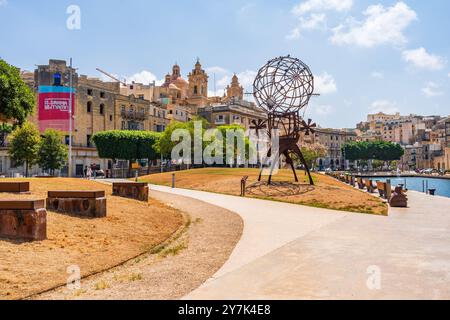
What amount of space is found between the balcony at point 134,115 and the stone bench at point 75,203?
7011cm

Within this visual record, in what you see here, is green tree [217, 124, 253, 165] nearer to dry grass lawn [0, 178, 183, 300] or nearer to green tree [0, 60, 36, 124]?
green tree [0, 60, 36, 124]

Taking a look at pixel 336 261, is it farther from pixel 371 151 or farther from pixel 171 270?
pixel 371 151

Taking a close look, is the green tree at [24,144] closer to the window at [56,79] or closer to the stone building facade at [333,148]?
the window at [56,79]

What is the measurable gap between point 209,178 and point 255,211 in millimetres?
18241

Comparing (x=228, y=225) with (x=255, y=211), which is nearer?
(x=228, y=225)

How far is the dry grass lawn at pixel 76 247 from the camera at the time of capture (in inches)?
317

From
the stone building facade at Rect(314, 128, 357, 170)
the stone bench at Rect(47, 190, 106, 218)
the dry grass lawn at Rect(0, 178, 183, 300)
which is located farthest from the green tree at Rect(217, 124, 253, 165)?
the stone building facade at Rect(314, 128, 357, 170)

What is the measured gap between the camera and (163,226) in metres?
14.9

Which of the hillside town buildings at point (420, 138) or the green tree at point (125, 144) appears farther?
the hillside town buildings at point (420, 138)

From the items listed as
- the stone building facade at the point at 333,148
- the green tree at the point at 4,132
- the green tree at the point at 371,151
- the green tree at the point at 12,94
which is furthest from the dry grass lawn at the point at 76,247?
the stone building facade at the point at 333,148

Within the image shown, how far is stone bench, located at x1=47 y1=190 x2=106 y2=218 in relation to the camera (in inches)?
535

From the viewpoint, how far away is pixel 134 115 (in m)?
83.6
